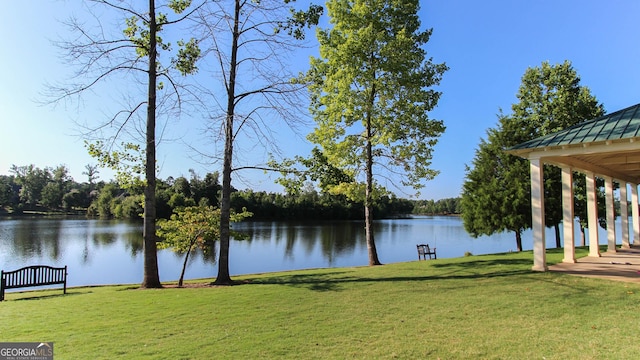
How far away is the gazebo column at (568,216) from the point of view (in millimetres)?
10086

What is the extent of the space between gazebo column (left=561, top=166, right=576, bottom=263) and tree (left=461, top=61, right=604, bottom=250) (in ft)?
25.6

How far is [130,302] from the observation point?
23.9ft

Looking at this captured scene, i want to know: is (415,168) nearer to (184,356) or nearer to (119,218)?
(184,356)

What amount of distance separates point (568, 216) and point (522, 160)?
9.36 meters

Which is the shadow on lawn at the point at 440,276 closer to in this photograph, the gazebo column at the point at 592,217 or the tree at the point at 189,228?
the tree at the point at 189,228

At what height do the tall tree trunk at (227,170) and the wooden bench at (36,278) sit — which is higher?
the tall tree trunk at (227,170)

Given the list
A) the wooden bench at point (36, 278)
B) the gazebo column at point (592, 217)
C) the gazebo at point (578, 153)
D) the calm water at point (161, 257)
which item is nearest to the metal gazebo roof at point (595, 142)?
the gazebo at point (578, 153)

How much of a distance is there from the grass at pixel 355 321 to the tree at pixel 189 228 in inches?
103

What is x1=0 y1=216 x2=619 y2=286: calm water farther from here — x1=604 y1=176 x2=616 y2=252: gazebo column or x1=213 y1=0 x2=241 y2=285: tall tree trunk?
x1=604 y1=176 x2=616 y2=252: gazebo column

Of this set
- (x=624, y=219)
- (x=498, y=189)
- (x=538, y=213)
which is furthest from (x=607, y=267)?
(x=498, y=189)

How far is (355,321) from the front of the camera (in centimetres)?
547

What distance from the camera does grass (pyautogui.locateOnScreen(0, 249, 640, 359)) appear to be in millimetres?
4277

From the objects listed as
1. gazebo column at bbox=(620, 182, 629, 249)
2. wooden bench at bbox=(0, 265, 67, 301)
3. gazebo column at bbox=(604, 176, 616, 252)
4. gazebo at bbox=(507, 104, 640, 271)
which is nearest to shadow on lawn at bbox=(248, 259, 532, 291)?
gazebo at bbox=(507, 104, 640, 271)

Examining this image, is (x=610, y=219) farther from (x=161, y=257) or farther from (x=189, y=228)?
(x=161, y=257)
